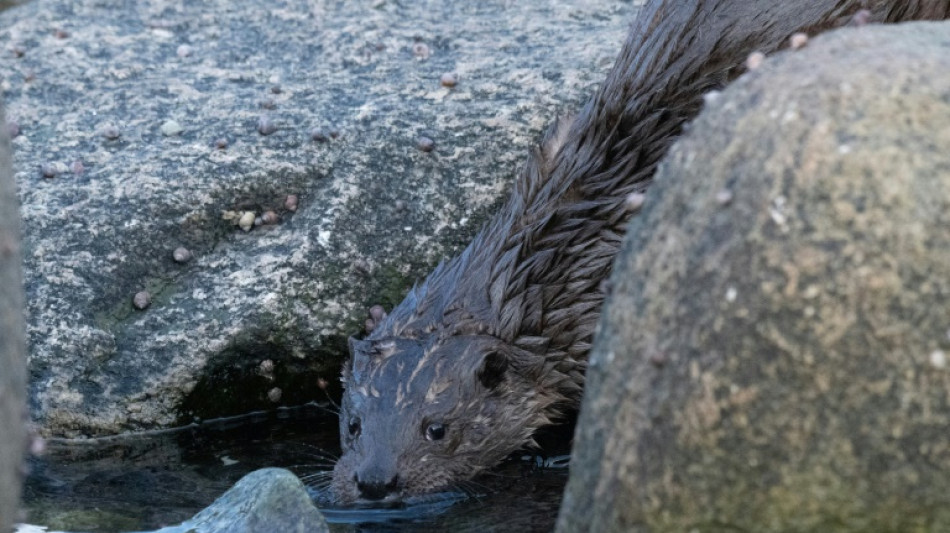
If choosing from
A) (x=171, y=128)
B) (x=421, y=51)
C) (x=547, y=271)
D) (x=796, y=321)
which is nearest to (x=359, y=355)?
(x=547, y=271)

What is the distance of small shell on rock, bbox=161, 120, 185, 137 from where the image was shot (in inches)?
241

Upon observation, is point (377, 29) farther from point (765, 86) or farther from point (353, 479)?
point (765, 86)

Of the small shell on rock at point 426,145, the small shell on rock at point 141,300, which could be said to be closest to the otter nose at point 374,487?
the small shell on rock at point 141,300

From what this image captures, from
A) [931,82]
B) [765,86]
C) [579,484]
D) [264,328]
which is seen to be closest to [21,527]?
[264,328]

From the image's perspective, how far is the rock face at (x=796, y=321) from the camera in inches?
101

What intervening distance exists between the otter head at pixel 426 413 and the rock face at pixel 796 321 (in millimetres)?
1937

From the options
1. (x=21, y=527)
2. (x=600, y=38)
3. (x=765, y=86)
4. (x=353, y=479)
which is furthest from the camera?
(x=600, y=38)

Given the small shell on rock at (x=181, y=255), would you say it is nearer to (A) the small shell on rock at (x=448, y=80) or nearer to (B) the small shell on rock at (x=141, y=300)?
(B) the small shell on rock at (x=141, y=300)

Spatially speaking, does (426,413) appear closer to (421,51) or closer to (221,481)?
(221,481)

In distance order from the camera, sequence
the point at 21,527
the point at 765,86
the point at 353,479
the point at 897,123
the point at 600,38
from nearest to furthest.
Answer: the point at 897,123 → the point at 765,86 → the point at 21,527 → the point at 353,479 → the point at 600,38

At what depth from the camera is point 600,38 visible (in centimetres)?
677

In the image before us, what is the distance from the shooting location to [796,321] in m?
2.61

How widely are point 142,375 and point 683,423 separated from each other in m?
3.22

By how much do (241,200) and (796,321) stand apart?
3582 mm
